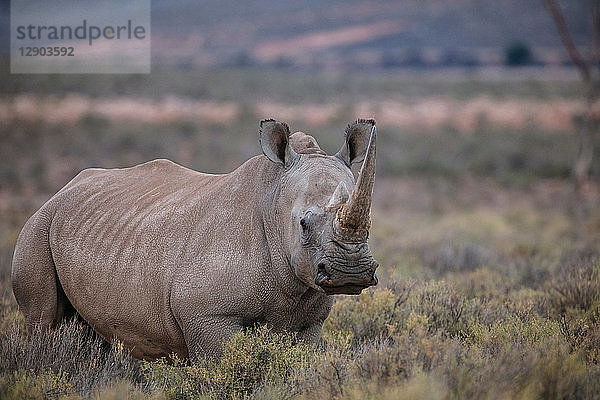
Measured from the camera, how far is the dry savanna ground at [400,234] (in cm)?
390

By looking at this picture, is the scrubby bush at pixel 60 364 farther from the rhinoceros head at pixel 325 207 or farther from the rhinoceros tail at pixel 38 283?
the rhinoceros head at pixel 325 207

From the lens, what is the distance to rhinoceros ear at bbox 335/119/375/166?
458 centimetres

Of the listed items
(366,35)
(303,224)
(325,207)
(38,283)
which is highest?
(366,35)

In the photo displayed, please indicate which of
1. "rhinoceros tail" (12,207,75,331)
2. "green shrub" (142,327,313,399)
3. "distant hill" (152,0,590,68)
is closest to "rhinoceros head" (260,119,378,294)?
"green shrub" (142,327,313,399)

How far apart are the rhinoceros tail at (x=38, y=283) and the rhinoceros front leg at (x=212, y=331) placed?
4.79ft

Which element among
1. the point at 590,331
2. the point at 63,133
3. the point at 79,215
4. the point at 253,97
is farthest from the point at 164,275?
the point at 253,97

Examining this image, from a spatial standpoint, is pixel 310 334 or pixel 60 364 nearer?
pixel 60 364

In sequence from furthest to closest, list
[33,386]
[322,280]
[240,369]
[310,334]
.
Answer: [310,334] → [240,369] → [33,386] → [322,280]

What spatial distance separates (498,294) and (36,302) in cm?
408

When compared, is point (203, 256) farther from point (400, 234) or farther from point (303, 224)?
point (400, 234)

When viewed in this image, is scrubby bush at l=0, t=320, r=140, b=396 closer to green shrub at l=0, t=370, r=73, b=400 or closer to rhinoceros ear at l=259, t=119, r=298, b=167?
green shrub at l=0, t=370, r=73, b=400

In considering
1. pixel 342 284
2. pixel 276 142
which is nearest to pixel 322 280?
pixel 342 284

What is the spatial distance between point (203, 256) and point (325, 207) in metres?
0.86

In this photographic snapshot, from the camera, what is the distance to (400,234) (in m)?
14.2
